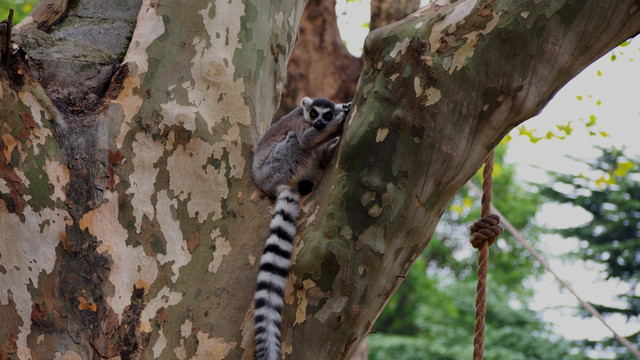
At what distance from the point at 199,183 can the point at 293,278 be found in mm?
790

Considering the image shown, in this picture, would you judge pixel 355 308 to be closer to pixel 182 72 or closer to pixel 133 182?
pixel 133 182

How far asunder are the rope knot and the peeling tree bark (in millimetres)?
1240

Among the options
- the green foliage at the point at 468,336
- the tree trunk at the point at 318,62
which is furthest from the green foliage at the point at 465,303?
the tree trunk at the point at 318,62

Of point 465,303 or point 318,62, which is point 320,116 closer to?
point 318,62

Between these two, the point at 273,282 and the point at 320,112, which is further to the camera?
the point at 320,112

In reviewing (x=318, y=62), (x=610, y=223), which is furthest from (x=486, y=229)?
(x=610, y=223)

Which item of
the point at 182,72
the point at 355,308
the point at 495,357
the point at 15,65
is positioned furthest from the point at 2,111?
the point at 495,357

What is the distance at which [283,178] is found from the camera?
4.42m

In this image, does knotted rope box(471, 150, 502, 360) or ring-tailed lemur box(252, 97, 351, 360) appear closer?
ring-tailed lemur box(252, 97, 351, 360)

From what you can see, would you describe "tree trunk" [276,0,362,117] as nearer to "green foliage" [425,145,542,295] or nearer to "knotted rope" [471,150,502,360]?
"knotted rope" [471,150,502,360]

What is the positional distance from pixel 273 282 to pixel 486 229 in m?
1.75

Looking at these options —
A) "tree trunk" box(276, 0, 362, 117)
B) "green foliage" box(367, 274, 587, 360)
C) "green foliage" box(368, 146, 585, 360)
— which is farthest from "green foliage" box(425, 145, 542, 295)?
"tree trunk" box(276, 0, 362, 117)

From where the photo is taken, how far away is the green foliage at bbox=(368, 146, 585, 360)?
19.4m

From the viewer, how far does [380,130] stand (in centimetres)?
331
